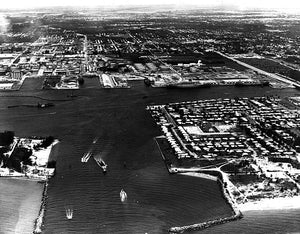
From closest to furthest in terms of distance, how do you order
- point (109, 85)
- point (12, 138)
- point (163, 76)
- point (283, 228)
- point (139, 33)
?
1. point (283, 228)
2. point (12, 138)
3. point (109, 85)
4. point (163, 76)
5. point (139, 33)

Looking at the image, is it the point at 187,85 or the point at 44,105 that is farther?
the point at 187,85

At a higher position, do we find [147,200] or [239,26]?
[147,200]

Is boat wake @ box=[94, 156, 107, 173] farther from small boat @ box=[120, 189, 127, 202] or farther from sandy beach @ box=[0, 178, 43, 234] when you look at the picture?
sandy beach @ box=[0, 178, 43, 234]

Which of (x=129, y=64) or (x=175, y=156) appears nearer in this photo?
(x=175, y=156)

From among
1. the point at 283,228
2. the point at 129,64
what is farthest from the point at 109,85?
the point at 283,228

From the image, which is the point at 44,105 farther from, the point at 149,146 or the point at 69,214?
the point at 69,214

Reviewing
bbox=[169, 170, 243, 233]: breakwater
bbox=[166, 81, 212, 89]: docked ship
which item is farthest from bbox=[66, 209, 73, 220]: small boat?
bbox=[166, 81, 212, 89]: docked ship

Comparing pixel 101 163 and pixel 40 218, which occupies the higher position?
pixel 40 218

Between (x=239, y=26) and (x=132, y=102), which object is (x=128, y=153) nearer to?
(x=132, y=102)

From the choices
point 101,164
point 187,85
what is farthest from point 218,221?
point 187,85
